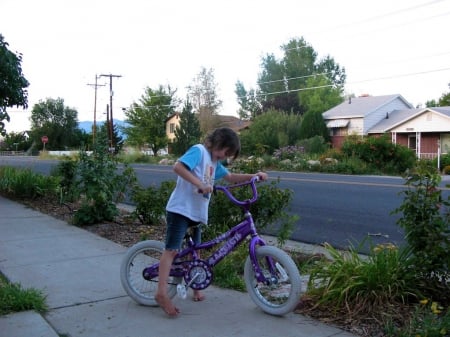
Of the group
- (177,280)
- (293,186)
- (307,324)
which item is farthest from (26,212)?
(293,186)

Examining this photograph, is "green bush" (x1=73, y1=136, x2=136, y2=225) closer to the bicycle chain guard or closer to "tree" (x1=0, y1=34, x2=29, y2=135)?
the bicycle chain guard

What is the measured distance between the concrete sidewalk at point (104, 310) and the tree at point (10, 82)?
6996 millimetres

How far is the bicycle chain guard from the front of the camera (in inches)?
169

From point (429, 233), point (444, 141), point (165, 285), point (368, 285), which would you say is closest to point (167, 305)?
point (165, 285)

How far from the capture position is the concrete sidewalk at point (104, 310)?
3839mm

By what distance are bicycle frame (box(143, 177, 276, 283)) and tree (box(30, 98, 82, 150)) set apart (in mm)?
79055

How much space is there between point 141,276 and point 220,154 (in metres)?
1.44

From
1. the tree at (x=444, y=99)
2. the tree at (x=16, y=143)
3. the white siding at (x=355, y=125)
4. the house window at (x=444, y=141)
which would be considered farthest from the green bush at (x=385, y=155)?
the tree at (x=16, y=143)

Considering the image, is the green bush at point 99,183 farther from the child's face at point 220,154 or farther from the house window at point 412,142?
the house window at point 412,142

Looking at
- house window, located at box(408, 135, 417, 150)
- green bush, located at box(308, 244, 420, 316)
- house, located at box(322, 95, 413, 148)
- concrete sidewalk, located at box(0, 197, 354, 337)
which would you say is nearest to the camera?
concrete sidewalk, located at box(0, 197, 354, 337)

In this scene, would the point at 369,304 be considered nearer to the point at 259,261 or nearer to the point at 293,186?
the point at 259,261

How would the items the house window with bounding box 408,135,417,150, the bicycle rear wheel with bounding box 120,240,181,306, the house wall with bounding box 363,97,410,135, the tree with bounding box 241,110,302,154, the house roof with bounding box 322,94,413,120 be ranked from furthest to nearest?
the house roof with bounding box 322,94,413,120, the house wall with bounding box 363,97,410,135, the house window with bounding box 408,135,417,150, the tree with bounding box 241,110,302,154, the bicycle rear wheel with bounding box 120,240,181,306

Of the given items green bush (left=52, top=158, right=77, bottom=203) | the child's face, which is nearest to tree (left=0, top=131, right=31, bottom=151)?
green bush (left=52, top=158, right=77, bottom=203)

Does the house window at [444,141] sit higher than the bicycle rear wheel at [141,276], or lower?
higher
